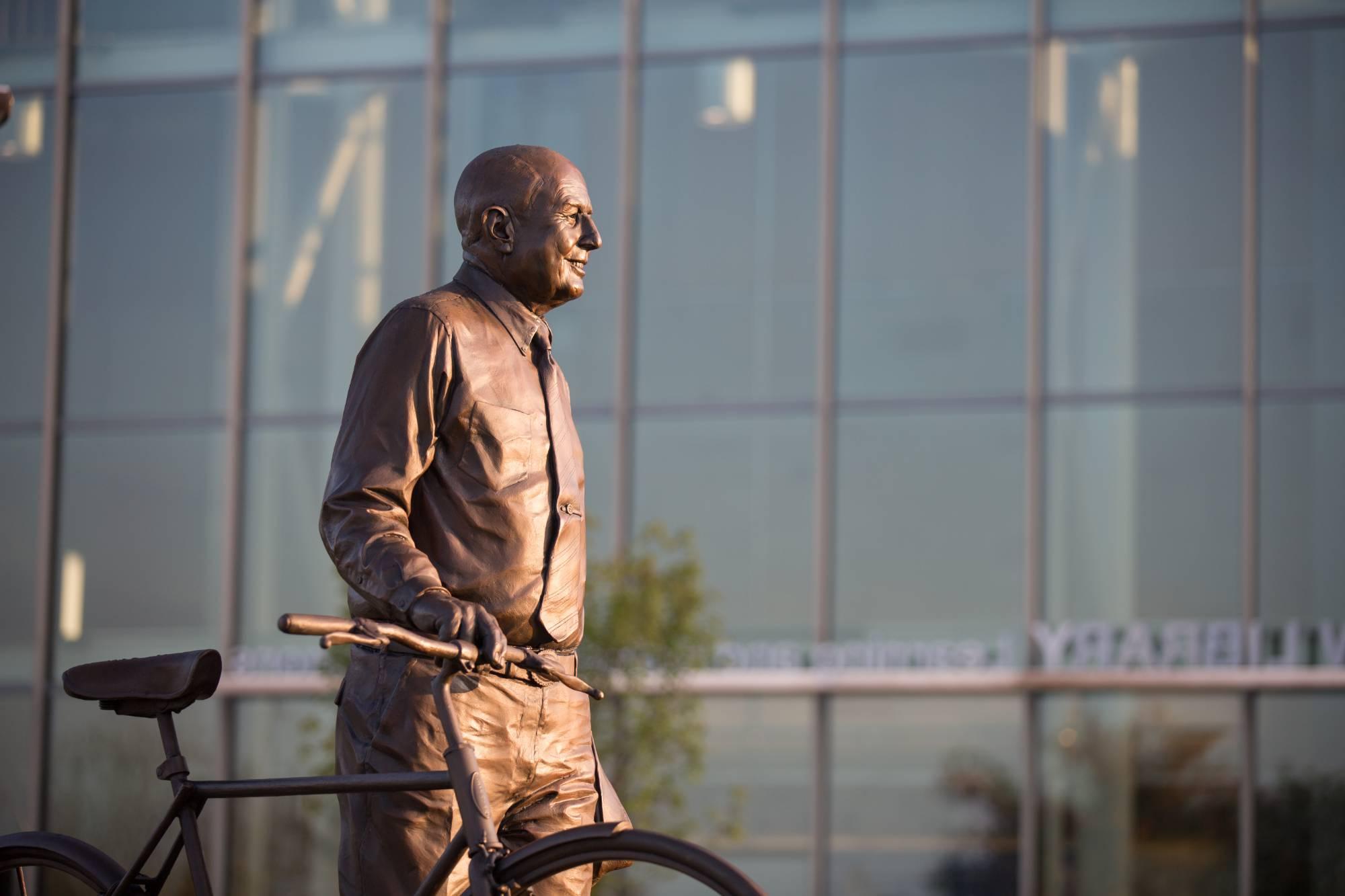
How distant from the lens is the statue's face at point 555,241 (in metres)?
4.01

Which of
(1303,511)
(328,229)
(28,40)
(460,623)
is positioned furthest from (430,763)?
(28,40)

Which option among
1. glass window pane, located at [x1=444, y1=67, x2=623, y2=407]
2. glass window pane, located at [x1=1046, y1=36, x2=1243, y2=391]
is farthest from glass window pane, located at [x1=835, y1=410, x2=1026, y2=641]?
glass window pane, located at [x1=444, y1=67, x2=623, y2=407]

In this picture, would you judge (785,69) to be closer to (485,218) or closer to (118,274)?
(118,274)

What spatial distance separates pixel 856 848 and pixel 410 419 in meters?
9.72

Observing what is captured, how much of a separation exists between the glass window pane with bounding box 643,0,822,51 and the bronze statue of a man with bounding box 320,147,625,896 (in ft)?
32.8

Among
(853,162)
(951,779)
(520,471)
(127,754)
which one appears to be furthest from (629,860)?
(127,754)

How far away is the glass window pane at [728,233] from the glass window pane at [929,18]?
1.53ft

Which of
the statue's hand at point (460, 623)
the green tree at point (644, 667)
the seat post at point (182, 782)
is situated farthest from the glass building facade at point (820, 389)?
the statue's hand at point (460, 623)

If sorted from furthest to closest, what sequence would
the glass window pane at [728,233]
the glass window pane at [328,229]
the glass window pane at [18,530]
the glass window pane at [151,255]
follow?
1. the glass window pane at [18,530]
2. the glass window pane at [151,255]
3. the glass window pane at [328,229]
4. the glass window pane at [728,233]

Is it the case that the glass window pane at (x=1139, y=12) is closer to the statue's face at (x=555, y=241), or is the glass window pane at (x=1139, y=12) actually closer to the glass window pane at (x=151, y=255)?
the glass window pane at (x=151, y=255)

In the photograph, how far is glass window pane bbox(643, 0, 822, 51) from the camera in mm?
13711

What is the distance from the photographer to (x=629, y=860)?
321 cm

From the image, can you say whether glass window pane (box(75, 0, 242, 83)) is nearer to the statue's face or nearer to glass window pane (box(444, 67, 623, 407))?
glass window pane (box(444, 67, 623, 407))

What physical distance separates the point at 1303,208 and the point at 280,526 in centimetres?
760
